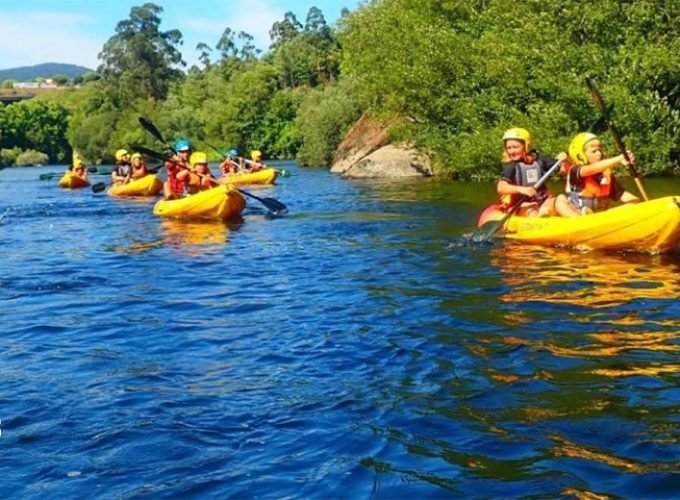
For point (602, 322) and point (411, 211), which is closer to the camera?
point (602, 322)

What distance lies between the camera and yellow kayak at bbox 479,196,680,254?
9.48 metres

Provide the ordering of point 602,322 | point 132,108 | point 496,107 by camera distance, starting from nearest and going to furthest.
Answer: point 602,322, point 496,107, point 132,108

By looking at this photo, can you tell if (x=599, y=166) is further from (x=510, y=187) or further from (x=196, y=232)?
(x=196, y=232)

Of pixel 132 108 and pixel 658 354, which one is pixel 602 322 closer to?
pixel 658 354

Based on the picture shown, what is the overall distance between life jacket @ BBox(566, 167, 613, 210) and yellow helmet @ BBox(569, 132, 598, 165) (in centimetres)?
31

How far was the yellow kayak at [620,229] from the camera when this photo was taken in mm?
9477

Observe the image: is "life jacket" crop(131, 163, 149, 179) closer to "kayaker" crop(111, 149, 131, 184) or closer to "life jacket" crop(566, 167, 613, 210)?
"kayaker" crop(111, 149, 131, 184)

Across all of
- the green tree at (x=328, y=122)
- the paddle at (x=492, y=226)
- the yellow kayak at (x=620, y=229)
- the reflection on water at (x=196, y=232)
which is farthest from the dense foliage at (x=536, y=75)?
the green tree at (x=328, y=122)

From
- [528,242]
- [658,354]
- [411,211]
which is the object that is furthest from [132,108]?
[658,354]

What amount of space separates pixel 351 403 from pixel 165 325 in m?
2.69

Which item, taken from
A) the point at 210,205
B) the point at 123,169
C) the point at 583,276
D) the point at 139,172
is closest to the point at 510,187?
the point at 583,276

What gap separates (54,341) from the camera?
6883mm

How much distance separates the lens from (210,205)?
48.7ft

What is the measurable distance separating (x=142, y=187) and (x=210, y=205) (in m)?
8.28
